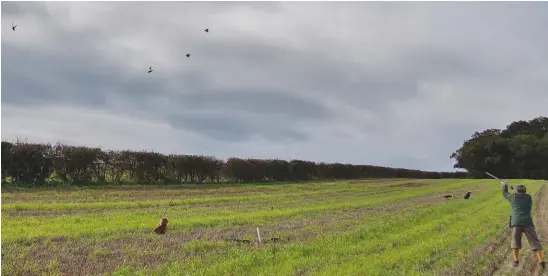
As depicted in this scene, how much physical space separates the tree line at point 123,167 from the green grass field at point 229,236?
1030cm

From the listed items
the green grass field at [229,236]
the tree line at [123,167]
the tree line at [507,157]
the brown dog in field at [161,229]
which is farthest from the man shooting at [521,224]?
the tree line at [507,157]

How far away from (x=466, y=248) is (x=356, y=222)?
5380mm

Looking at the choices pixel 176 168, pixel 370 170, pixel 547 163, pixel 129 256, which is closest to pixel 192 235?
pixel 129 256

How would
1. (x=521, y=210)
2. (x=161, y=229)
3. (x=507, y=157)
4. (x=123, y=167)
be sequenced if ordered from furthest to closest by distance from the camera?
(x=507, y=157) < (x=123, y=167) < (x=161, y=229) < (x=521, y=210)

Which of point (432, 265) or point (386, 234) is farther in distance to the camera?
point (386, 234)

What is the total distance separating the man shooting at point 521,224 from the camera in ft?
42.0

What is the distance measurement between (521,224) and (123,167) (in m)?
32.3

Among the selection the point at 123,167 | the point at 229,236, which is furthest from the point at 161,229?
the point at 123,167

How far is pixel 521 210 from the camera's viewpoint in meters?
13.6

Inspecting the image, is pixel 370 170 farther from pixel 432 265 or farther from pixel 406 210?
pixel 432 265

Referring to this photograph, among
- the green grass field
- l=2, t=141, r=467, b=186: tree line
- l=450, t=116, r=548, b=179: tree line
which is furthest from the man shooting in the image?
l=450, t=116, r=548, b=179: tree line

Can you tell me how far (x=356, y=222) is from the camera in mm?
18469

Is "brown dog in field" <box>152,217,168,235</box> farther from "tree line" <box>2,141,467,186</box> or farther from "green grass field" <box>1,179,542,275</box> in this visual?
"tree line" <box>2,141,467,186</box>

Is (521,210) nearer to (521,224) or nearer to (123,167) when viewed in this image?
(521,224)
